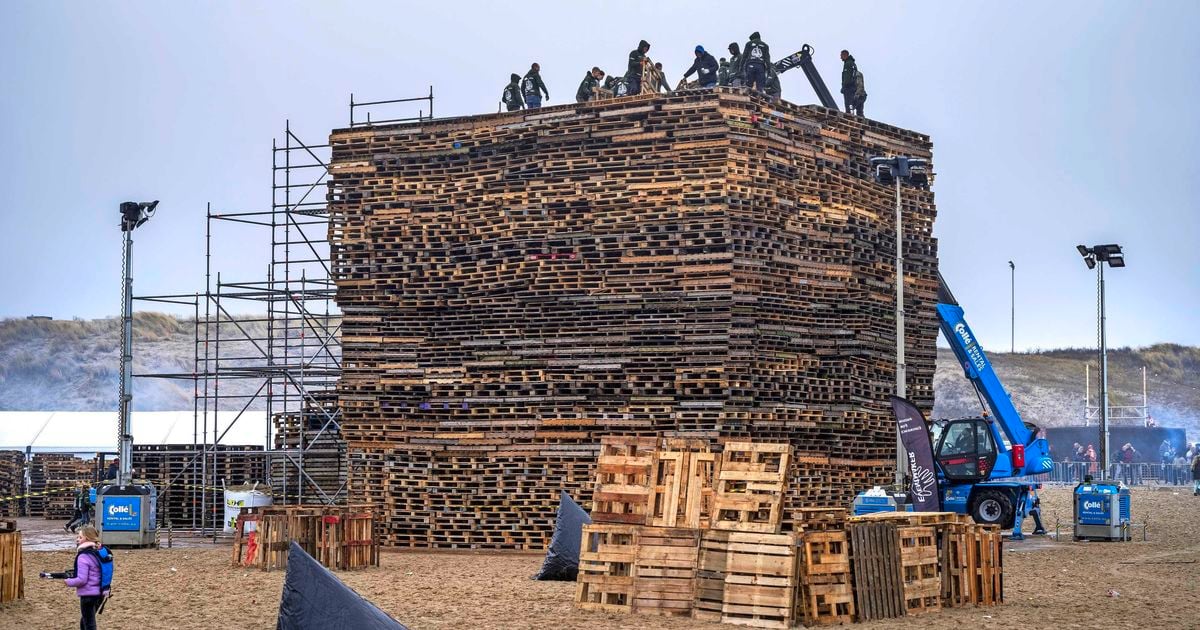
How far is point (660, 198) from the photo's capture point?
88.8 feet

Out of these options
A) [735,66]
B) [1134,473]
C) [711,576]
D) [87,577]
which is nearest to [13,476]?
[735,66]

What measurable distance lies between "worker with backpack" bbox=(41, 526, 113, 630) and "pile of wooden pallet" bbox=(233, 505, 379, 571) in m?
9.18

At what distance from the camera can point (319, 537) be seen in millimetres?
23484

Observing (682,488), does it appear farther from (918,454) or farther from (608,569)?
(918,454)

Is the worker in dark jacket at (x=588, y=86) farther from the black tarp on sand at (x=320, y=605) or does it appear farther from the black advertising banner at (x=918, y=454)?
the black tarp on sand at (x=320, y=605)

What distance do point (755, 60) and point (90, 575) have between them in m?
18.7

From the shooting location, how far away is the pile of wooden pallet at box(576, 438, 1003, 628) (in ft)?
54.1

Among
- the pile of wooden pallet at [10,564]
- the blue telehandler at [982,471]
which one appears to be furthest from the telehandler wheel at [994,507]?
the pile of wooden pallet at [10,564]

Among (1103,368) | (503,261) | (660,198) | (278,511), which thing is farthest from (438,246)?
(1103,368)

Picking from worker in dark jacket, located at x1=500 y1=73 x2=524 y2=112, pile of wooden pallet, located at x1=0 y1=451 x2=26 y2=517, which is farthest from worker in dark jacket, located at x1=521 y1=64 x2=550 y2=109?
pile of wooden pallet, located at x1=0 y1=451 x2=26 y2=517

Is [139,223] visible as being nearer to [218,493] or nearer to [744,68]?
[218,493]

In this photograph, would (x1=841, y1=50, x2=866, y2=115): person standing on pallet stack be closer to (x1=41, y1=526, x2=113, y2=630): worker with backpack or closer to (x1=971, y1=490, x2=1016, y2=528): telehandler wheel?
(x1=971, y1=490, x2=1016, y2=528): telehandler wheel

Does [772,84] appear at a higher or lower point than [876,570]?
higher

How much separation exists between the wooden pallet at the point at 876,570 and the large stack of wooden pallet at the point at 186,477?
19.4m
